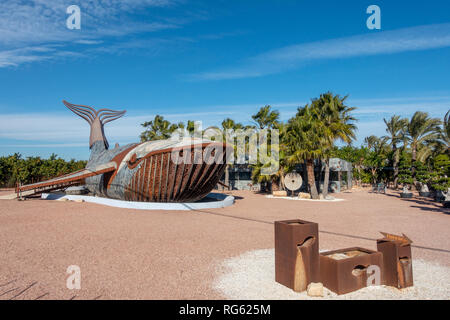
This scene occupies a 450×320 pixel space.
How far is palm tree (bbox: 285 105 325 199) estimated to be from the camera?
21219mm

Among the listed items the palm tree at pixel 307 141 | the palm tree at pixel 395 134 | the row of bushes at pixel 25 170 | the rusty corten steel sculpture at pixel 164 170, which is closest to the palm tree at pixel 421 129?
the palm tree at pixel 395 134

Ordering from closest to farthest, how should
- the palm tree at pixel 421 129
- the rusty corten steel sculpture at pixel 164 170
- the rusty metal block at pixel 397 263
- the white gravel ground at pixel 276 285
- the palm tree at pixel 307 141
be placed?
the white gravel ground at pixel 276 285
the rusty metal block at pixel 397 263
the rusty corten steel sculpture at pixel 164 170
the palm tree at pixel 307 141
the palm tree at pixel 421 129

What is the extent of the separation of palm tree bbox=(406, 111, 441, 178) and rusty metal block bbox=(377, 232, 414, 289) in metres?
28.6

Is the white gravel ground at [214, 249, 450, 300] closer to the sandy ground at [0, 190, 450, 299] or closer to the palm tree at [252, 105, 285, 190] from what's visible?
the sandy ground at [0, 190, 450, 299]

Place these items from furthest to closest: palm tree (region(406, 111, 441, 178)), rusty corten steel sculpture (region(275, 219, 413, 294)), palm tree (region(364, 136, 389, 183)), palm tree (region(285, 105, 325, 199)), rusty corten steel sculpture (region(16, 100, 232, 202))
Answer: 1. palm tree (region(364, 136, 389, 183))
2. palm tree (region(406, 111, 441, 178))
3. palm tree (region(285, 105, 325, 199))
4. rusty corten steel sculpture (region(16, 100, 232, 202))
5. rusty corten steel sculpture (region(275, 219, 413, 294))

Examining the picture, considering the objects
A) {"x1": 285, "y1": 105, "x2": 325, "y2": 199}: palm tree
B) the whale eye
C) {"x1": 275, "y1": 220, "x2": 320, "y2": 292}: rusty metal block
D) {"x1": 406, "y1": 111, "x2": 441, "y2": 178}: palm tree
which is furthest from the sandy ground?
{"x1": 406, "y1": 111, "x2": 441, "y2": 178}: palm tree

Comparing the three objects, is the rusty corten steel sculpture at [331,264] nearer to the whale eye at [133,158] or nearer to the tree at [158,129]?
the whale eye at [133,158]

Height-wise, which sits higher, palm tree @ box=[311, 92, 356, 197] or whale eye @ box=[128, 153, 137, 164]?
palm tree @ box=[311, 92, 356, 197]

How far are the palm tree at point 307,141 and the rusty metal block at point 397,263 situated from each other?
16452mm

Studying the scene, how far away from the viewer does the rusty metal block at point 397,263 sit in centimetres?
486

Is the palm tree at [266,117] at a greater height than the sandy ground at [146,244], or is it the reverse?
the palm tree at [266,117]

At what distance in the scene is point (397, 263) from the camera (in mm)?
4848

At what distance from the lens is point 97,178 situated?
55.6 ft
